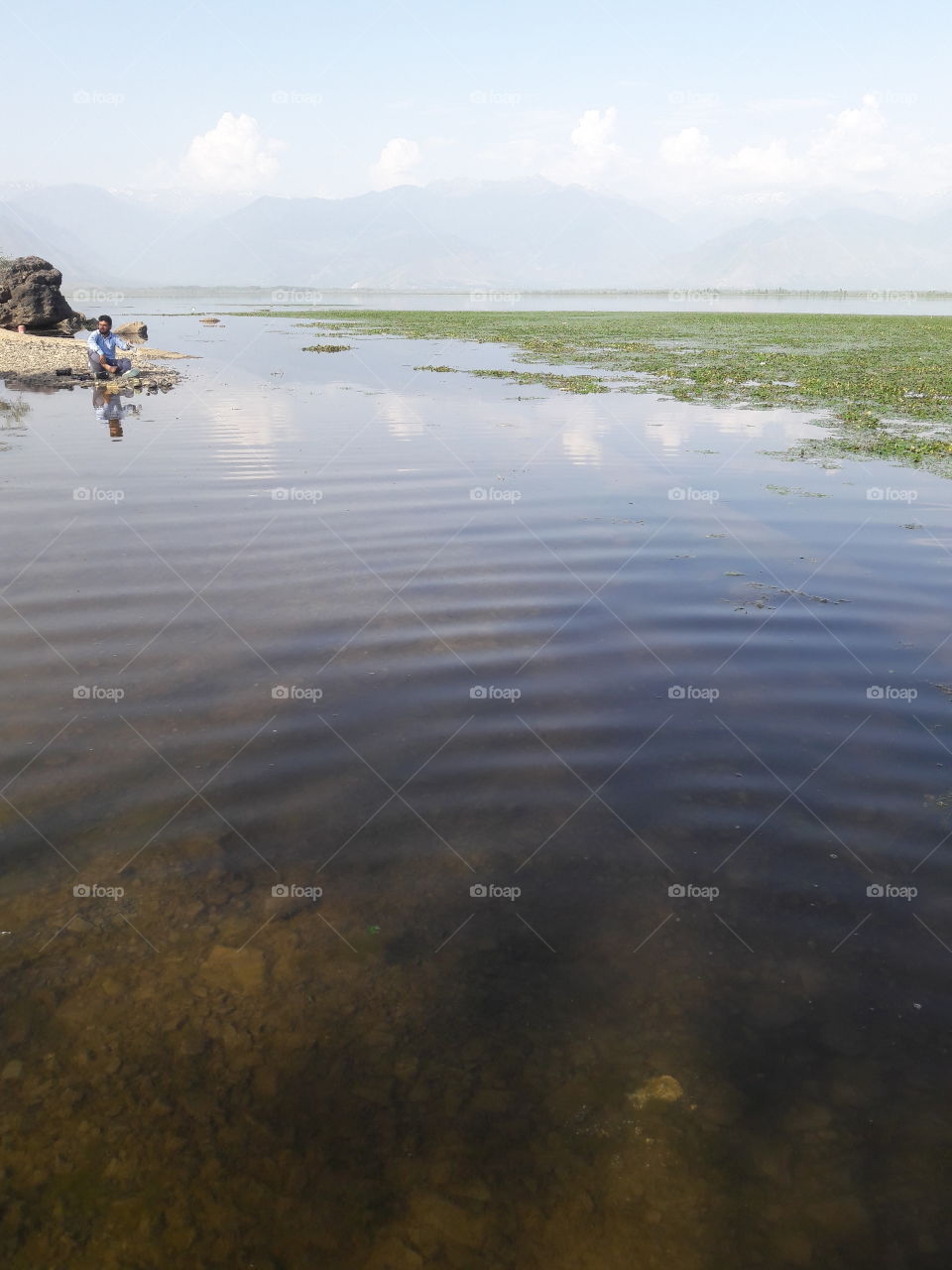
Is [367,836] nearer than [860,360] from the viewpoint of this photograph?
Yes

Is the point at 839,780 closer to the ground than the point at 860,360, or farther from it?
closer to the ground

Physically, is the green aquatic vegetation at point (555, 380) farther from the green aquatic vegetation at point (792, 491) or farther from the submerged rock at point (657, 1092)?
the submerged rock at point (657, 1092)

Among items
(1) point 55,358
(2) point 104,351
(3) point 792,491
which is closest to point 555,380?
(2) point 104,351

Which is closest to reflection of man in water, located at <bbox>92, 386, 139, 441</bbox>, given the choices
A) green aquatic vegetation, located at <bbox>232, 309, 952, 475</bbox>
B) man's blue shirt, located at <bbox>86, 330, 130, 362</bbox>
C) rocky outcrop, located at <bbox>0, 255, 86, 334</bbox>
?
man's blue shirt, located at <bbox>86, 330, 130, 362</bbox>

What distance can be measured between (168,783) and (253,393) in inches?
849

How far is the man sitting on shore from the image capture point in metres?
26.5

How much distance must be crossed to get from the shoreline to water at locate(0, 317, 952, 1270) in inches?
789

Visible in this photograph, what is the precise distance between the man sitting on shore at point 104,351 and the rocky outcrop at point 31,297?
19769 millimetres

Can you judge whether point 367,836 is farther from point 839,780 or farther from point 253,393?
point 253,393

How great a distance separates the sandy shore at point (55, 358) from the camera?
29975mm

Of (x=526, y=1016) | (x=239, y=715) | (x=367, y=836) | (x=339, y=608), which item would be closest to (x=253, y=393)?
(x=339, y=608)

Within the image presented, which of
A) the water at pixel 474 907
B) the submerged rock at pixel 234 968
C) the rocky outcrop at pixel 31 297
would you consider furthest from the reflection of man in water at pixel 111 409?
the rocky outcrop at pixel 31 297

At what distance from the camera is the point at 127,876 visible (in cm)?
505

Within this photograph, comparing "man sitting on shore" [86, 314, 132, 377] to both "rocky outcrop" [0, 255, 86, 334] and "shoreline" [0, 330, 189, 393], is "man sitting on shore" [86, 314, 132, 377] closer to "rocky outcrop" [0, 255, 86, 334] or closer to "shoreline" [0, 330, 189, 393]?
"shoreline" [0, 330, 189, 393]
